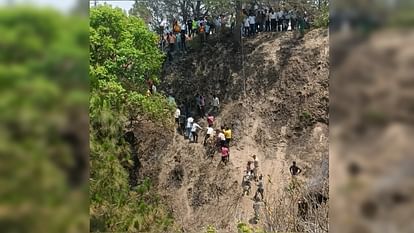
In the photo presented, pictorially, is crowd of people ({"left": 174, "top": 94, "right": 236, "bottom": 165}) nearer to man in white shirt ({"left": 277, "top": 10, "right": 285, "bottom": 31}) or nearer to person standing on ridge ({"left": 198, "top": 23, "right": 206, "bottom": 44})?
person standing on ridge ({"left": 198, "top": 23, "right": 206, "bottom": 44})

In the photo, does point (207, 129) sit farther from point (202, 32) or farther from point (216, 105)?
point (202, 32)

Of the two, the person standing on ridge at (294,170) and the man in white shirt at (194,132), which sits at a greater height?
the man in white shirt at (194,132)

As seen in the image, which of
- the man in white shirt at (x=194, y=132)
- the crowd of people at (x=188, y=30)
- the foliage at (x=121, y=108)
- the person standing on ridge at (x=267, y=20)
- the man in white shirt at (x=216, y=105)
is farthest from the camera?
the person standing on ridge at (x=267, y=20)

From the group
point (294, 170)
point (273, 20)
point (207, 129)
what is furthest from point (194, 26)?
point (294, 170)

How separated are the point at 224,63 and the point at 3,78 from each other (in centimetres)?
1074

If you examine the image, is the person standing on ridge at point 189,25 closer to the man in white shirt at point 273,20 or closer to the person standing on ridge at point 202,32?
the person standing on ridge at point 202,32

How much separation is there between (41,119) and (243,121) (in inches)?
390

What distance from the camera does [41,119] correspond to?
63 cm

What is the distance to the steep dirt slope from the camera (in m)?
8.96

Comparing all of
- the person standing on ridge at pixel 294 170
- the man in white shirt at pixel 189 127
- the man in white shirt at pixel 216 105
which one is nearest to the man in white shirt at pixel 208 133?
the man in white shirt at pixel 189 127

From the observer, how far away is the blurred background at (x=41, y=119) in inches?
23.9

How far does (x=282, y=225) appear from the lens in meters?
3.39

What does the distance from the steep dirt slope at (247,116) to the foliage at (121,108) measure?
4.19 feet

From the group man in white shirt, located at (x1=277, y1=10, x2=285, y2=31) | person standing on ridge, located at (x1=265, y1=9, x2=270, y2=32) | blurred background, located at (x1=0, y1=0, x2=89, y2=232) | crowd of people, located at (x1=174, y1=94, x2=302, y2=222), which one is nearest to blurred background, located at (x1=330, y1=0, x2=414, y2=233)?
blurred background, located at (x1=0, y1=0, x2=89, y2=232)
